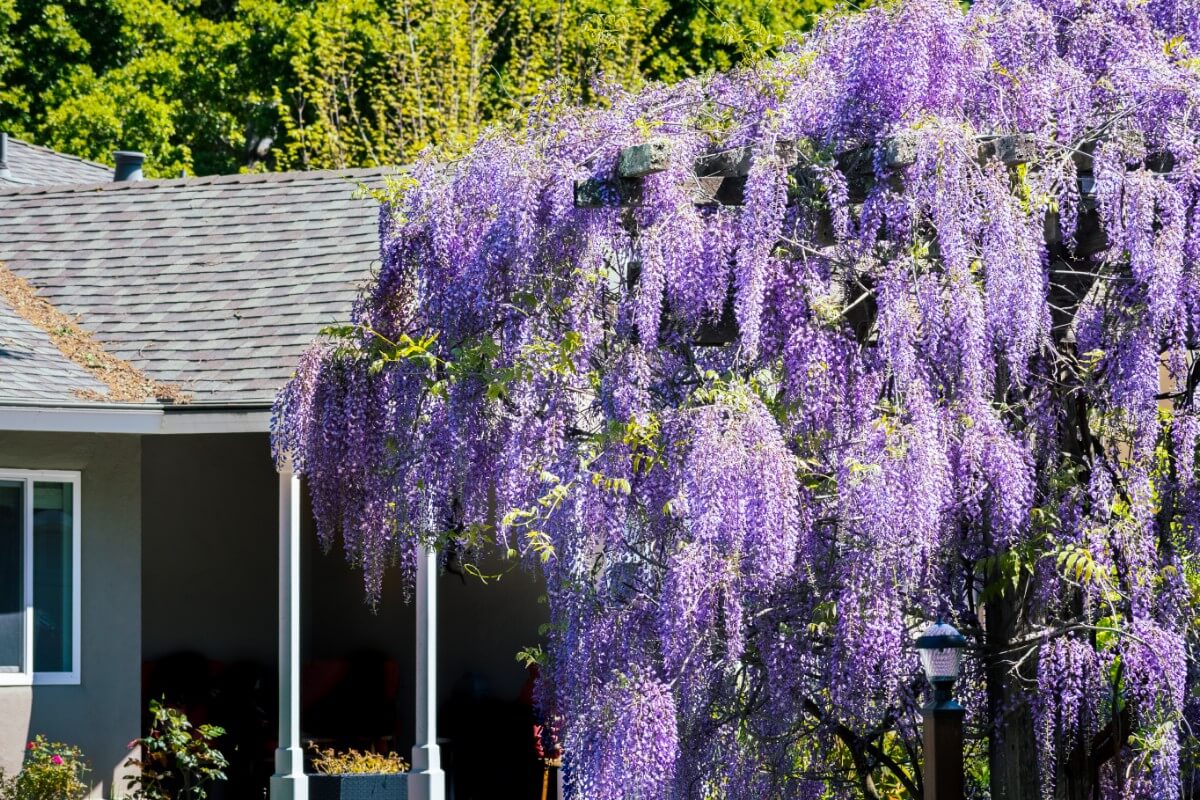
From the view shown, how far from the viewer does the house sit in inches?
403

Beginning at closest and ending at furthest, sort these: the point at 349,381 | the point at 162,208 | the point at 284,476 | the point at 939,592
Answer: the point at 939,592
the point at 349,381
the point at 284,476
the point at 162,208

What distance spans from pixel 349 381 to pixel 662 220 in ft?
6.03

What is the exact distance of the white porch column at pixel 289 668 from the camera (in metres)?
10.2

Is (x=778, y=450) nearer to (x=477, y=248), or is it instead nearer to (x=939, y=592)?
(x=939, y=592)

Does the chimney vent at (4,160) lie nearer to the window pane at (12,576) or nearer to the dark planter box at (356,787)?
the window pane at (12,576)

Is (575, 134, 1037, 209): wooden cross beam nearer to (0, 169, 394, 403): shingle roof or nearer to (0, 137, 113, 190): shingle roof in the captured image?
(0, 169, 394, 403): shingle roof

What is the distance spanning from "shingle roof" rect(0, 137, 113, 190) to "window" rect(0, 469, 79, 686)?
5304mm

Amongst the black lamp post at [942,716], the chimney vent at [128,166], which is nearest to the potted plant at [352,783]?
the black lamp post at [942,716]

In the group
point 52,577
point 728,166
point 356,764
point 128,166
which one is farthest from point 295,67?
point 728,166

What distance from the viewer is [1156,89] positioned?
6.50m

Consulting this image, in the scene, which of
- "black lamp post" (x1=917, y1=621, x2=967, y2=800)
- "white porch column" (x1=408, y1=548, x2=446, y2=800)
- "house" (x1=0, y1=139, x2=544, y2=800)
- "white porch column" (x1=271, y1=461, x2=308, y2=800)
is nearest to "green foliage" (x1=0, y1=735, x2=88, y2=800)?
"house" (x1=0, y1=139, x2=544, y2=800)

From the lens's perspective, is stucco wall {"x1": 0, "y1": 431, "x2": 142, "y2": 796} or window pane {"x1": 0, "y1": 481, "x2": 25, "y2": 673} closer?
window pane {"x1": 0, "y1": 481, "x2": 25, "y2": 673}

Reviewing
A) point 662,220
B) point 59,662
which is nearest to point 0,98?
point 59,662

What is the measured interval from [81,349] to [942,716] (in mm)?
6542
